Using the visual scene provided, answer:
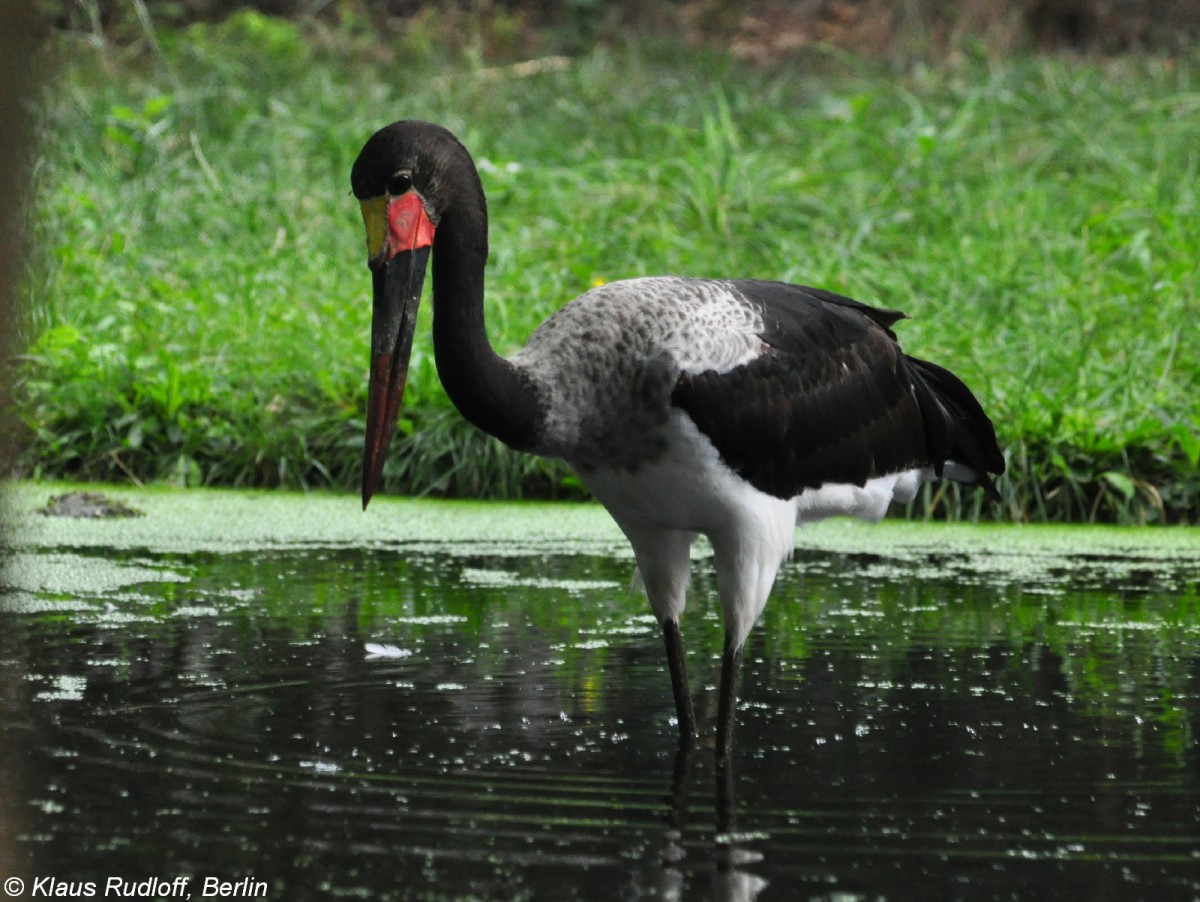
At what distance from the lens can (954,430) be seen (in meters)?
4.89

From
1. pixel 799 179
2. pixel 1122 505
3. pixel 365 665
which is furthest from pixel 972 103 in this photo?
pixel 365 665

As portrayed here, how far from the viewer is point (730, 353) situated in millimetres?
4016

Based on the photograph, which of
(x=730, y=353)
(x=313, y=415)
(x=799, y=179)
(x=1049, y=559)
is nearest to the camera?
(x=730, y=353)

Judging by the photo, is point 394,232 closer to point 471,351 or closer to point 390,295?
point 390,295

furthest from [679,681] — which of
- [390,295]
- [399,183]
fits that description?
[399,183]

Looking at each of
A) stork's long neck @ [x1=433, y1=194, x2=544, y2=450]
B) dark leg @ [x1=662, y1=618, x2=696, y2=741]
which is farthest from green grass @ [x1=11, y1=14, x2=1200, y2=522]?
stork's long neck @ [x1=433, y1=194, x2=544, y2=450]

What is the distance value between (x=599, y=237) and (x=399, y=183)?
5.78m

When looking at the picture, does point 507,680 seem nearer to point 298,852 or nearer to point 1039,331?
point 298,852

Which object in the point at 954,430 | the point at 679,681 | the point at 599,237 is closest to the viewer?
the point at 679,681

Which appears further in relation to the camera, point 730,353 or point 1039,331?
point 1039,331

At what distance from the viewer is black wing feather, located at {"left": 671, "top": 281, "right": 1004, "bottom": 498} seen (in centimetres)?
400

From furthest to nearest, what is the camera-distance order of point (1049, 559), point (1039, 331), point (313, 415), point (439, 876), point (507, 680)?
point (1039, 331), point (313, 415), point (1049, 559), point (507, 680), point (439, 876)

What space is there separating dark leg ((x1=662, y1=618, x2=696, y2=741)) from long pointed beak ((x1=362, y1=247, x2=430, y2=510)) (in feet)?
2.90

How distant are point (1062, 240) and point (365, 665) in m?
5.55
